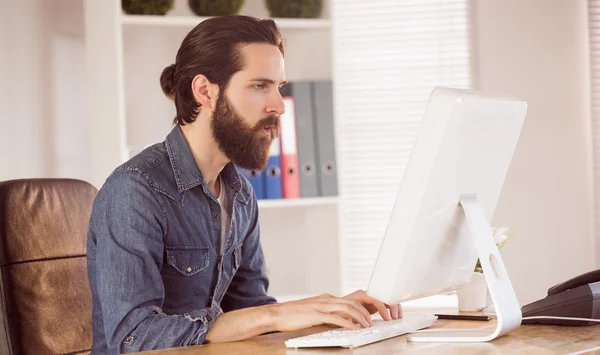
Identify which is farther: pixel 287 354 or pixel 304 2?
pixel 304 2

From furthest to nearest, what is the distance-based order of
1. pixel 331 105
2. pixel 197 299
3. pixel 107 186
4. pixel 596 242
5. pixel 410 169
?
pixel 596 242
pixel 331 105
pixel 197 299
pixel 107 186
pixel 410 169

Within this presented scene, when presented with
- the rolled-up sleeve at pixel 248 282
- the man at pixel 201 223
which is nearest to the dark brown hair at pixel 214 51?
the man at pixel 201 223

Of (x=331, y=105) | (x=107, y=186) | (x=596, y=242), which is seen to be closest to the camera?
(x=107, y=186)

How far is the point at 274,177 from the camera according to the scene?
10.4 ft

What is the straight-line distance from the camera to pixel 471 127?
58.5 inches

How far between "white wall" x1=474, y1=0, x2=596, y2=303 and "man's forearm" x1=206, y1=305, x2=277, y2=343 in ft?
7.32

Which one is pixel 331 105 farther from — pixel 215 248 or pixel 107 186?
pixel 107 186

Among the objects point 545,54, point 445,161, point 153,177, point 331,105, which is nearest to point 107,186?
point 153,177

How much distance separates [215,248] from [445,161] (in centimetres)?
73

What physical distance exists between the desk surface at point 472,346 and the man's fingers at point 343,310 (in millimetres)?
57

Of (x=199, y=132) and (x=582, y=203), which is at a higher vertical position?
(x=199, y=132)

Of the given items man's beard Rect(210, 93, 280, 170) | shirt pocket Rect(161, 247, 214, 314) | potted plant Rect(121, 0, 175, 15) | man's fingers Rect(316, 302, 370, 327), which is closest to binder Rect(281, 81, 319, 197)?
potted plant Rect(121, 0, 175, 15)

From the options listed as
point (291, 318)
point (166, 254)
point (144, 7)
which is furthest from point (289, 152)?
point (291, 318)

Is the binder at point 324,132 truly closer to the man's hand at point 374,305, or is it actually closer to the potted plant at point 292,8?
the potted plant at point 292,8
